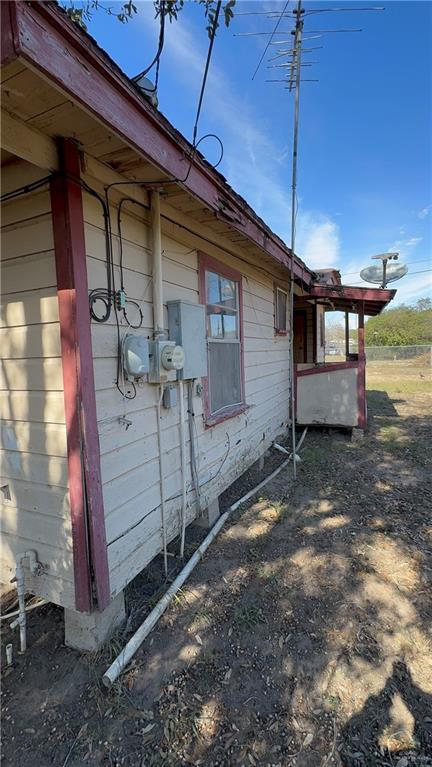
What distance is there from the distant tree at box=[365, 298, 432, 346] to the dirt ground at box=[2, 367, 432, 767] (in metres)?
31.2

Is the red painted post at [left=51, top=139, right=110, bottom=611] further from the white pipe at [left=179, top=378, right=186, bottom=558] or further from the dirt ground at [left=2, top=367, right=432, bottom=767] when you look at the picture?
the white pipe at [left=179, top=378, right=186, bottom=558]

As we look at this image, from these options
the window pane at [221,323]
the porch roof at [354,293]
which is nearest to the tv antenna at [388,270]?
the porch roof at [354,293]

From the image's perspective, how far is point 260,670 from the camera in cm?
178

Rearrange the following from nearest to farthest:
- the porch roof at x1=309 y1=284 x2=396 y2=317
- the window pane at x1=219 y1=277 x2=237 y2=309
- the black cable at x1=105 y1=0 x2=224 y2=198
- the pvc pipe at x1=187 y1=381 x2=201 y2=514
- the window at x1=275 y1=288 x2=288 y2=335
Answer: the black cable at x1=105 y1=0 x2=224 y2=198 < the pvc pipe at x1=187 y1=381 x2=201 y2=514 < the window pane at x1=219 y1=277 x2=237 y2=309 < the window at x1=275 y1=288 x2=288 y2=335 < the porch roof at x1=309 y1=284 x2=396 y2=317

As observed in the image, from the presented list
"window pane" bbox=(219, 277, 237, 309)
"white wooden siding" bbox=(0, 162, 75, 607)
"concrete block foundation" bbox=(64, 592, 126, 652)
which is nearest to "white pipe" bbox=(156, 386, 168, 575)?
"concrete block foundation" bbox=(64, 592, 126, 652)

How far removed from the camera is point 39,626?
2102 millimetres

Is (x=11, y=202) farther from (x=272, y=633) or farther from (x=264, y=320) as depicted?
(x=264, y=320)

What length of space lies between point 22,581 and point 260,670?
1.41 meters

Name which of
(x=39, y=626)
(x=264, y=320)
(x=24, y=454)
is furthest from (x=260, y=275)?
(x=39, y=626)

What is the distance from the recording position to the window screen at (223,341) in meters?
3.29

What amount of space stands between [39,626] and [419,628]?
2334 mm

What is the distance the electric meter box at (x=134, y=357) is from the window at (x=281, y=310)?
385cm

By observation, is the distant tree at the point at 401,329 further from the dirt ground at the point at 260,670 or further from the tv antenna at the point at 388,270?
the dirt ground at the point at 260,670

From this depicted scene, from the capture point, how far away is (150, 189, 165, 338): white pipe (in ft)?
7.43
